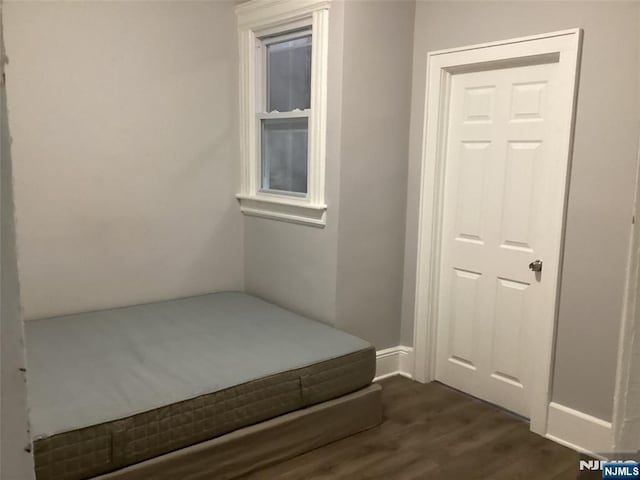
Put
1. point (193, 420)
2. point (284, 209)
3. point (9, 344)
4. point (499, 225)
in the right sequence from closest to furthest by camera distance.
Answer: point (9, 344) → point (193, 420) → point (499, 225) → point (284, 209)

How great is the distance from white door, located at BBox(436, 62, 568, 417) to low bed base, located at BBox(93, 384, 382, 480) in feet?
2.56

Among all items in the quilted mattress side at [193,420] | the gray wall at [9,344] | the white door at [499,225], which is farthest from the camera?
the white door at [499,225]

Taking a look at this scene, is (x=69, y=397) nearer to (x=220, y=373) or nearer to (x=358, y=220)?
→ (x=220, y=373)

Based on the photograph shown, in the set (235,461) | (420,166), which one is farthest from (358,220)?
(235,461)

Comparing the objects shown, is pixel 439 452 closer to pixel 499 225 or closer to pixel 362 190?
pixel 499 225

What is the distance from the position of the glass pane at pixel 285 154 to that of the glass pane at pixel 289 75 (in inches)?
4.6

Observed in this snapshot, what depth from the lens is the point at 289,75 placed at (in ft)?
12.2

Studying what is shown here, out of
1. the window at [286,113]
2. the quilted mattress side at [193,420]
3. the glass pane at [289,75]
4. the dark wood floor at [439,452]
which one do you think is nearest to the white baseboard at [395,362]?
Result: the dark wood floor at [439,452]

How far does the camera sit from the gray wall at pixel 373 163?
324 cm

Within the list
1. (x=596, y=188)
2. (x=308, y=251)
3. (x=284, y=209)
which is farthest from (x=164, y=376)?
(x=596, y=188)

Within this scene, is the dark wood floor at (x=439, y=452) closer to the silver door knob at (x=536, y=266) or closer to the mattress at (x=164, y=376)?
the mattress at (x=164, y=376)

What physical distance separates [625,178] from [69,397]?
263cm

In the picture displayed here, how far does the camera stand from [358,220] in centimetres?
338

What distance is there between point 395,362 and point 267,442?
1390 mm
